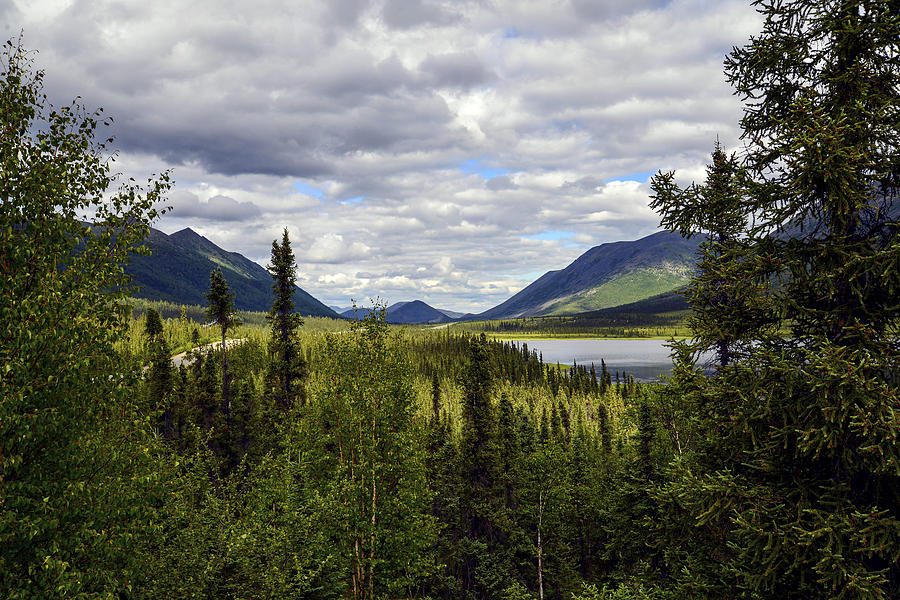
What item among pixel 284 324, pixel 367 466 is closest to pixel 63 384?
pixel 367 466

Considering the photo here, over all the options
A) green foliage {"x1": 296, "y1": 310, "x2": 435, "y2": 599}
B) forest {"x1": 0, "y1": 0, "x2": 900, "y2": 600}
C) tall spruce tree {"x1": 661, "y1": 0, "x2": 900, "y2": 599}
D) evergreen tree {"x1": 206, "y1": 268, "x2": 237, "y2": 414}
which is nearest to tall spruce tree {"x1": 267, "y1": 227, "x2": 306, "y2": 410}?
evergreen tree {"x1": 206, "y1": 268, "x2": 237, "y2": 414}

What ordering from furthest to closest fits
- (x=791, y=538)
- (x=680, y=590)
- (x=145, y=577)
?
(x=145, y=577) → (x=680, y=590) → (x=791, y=538)

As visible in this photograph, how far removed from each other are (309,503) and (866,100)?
18130mm

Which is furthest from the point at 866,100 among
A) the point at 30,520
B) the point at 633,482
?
the point at 633,482

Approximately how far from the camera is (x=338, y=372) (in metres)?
19.9

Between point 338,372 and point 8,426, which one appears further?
point 338,372

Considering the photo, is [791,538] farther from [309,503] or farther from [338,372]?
[338,372]

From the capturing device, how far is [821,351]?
262 inches

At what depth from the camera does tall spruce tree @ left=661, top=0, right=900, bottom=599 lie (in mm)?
6406

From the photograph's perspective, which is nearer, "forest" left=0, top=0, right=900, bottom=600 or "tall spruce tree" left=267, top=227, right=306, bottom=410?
"forest" left=0, top=0, right=900, bottom=600

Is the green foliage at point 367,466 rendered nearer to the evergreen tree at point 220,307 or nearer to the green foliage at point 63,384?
the green foliage at point 63,384

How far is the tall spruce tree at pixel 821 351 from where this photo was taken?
641 cm

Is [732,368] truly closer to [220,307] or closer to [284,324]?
[284,324]

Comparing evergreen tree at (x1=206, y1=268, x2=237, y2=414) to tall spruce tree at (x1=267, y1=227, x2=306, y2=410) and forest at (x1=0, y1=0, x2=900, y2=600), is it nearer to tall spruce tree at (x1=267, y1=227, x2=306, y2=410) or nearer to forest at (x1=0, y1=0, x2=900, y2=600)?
tall spruce tree at (x1=267, y1=227, x2=306, y2=410)
